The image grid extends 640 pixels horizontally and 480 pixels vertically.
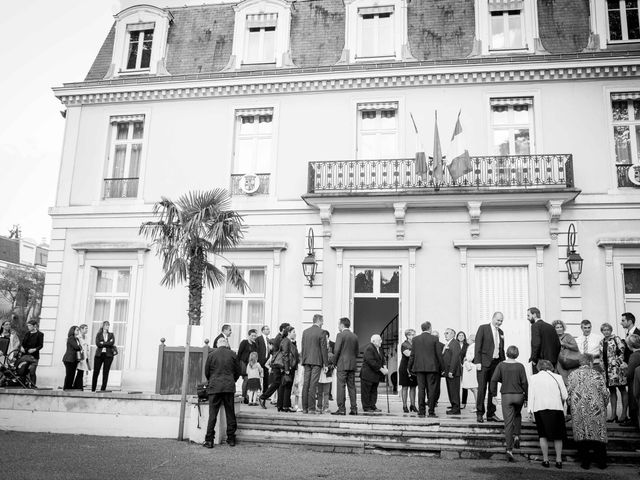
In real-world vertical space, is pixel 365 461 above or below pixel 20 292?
below

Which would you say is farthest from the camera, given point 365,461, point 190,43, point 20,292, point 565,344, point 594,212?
point 20,292

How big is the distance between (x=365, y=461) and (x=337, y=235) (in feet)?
23.6

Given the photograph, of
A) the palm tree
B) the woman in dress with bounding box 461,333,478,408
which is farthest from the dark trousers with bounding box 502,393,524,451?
the palm tree

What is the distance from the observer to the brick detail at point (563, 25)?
15.5m

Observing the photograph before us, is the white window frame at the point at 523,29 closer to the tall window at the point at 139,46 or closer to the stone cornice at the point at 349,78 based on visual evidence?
the stone cornice at the point at 349,78

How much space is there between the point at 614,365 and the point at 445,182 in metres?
5.98

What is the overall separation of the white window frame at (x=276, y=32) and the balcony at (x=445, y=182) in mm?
3548

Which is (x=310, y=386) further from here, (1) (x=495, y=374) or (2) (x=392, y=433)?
(1) (x=495, y=374)

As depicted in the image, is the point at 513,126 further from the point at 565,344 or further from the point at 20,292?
the point at 20,292

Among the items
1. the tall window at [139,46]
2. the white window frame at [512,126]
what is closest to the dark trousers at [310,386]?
the white window frame at [512,126]

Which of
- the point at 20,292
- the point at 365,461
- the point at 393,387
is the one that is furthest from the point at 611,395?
the point at 20,292

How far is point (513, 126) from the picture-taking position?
15469 millimetres

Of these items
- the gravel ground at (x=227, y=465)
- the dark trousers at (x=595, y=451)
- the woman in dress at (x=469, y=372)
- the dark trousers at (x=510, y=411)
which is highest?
the woman in dress at (x=469, y=372)

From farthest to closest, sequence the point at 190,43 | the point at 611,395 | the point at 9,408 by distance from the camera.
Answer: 1. the point at 190,43
2. the point at 9,408
3. the point at 611,395
